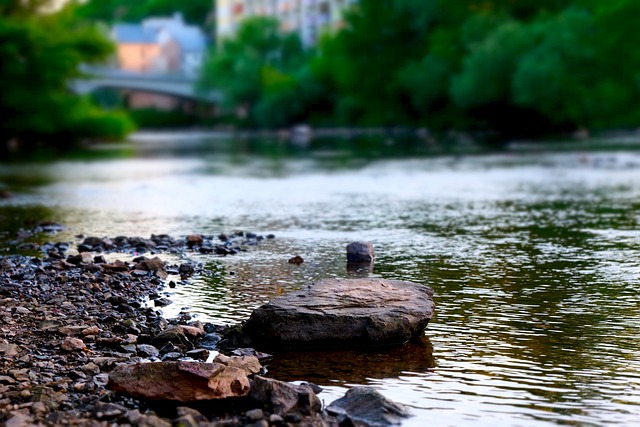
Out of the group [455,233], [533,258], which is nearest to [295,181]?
[455,233]

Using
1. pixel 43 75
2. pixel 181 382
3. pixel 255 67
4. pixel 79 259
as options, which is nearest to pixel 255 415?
pixel 181 382

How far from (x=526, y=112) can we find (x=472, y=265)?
193 feet

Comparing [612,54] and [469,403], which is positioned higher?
[612,54]

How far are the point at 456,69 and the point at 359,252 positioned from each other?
217 feet

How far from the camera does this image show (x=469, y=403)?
8531 mm

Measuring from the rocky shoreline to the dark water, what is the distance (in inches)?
23.8

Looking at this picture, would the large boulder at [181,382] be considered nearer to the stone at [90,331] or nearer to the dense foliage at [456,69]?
the stone at [90,331]

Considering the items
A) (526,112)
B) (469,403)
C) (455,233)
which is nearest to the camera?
(469,403)

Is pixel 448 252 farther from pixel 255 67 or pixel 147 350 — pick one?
pixel 255 67

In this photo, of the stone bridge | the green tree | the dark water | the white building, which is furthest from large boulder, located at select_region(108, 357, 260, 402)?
the stone bridge

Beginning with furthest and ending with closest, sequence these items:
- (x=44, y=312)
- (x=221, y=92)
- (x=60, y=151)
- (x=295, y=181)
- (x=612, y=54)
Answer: (x=221, y=92)
(x=612, y=54)
(x=60, y=151)
(x=295, y=181)
(x=44, y=312)

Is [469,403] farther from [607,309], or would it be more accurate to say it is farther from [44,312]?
[44,312]

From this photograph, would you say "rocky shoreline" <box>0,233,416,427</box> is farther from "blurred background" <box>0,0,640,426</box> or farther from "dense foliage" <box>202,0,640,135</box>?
"dense foliage" <box>202,0,640,135</box>

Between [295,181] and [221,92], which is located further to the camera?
[221,92]
